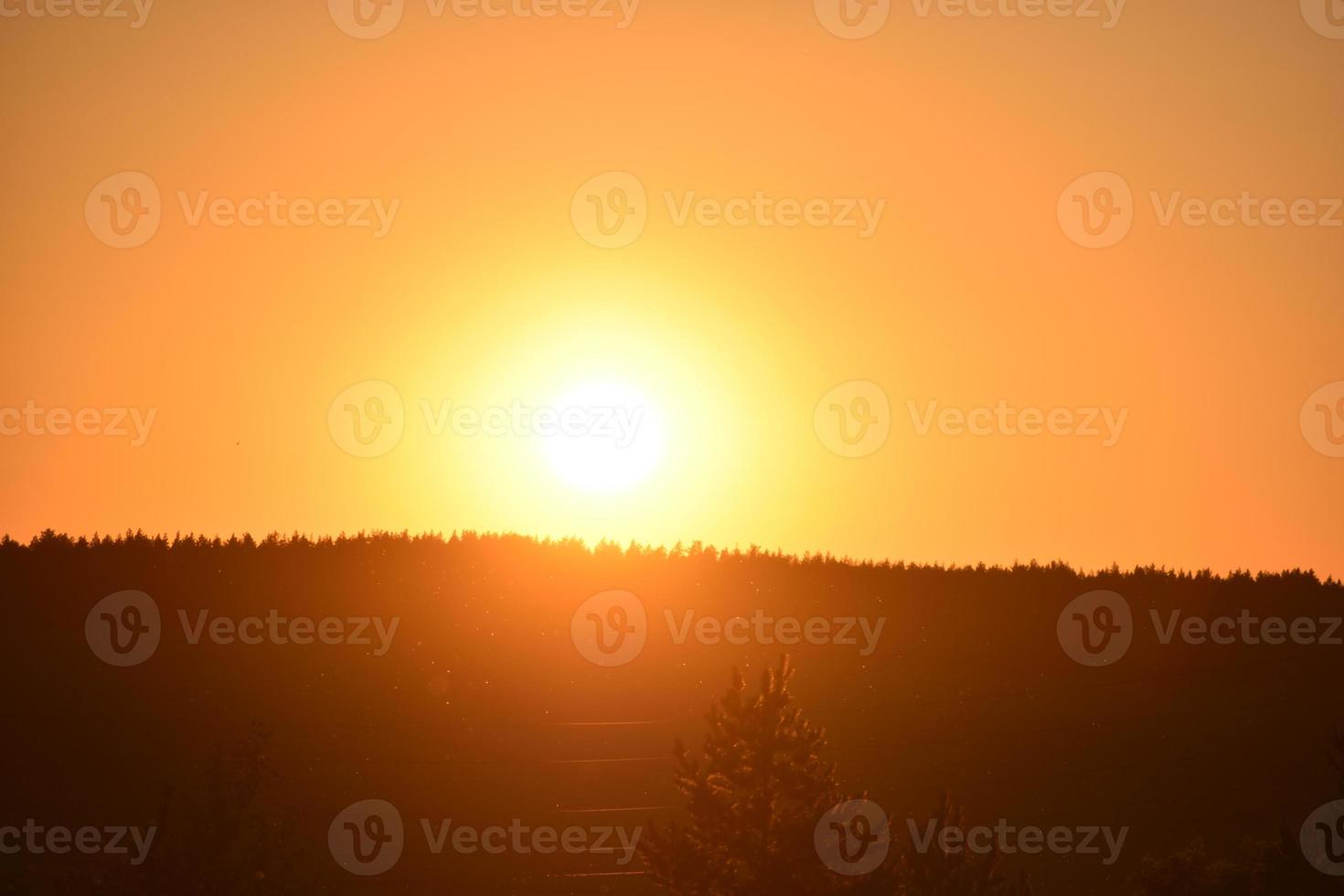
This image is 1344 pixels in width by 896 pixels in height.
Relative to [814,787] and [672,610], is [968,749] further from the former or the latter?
[814,787]

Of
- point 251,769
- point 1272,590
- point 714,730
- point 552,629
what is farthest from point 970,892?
point 1272,590

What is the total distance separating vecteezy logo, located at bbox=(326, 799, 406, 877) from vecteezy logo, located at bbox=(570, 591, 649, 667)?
30.5 meters

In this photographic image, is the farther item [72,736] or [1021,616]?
[1021,616]

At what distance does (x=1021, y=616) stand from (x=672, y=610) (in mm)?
27452

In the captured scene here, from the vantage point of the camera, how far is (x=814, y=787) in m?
34.7

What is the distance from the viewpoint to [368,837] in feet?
222

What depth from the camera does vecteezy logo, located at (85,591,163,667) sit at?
299 feet

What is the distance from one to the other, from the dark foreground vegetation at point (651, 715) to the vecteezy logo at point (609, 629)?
1303mm

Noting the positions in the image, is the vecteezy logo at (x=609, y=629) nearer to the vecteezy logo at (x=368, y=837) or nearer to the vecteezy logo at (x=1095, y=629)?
the vecteezy logo at (x=368, y=837)
